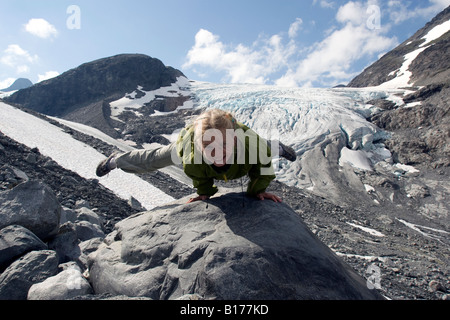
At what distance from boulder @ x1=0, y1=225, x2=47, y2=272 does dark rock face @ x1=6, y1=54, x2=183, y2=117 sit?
50138mm

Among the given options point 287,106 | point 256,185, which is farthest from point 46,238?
point 287,106

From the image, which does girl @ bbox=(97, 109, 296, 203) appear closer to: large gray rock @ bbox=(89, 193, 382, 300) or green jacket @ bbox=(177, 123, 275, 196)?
green jacket @ bbox=(177, 123, 275, 196)

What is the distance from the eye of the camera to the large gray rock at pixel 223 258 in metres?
2.77

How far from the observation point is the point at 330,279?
116 inches

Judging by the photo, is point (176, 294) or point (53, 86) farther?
point (53, 86)

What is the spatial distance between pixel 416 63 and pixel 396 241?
136ft

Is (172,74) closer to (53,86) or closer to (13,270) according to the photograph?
(53,86)

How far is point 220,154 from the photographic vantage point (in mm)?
3207

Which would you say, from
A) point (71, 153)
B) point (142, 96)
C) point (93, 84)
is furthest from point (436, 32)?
point (71, 153)

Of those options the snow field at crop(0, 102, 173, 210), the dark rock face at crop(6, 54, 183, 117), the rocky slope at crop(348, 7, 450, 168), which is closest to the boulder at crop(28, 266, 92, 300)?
the snow field at crop(0, 102, 173, 210)

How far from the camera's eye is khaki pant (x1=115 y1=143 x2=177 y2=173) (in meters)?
4.83

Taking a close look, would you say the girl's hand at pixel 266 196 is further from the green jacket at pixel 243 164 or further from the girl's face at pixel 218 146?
the girl's face at pixel 218 146

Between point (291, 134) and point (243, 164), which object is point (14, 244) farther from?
point (291, 134)

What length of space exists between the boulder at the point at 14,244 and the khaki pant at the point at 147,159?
179 centimetres
